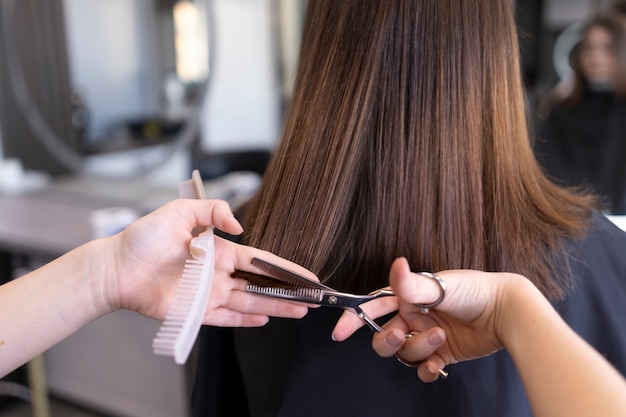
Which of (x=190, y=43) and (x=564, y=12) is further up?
(x=564, y=12)

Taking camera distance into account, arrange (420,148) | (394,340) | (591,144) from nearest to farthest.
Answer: (394,340), (420,148), (591,144)

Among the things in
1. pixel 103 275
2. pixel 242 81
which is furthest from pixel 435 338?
pixel 242 81

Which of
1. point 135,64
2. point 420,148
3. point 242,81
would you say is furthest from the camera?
point 242,81

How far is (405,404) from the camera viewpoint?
2.30 feet

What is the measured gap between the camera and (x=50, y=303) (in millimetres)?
610

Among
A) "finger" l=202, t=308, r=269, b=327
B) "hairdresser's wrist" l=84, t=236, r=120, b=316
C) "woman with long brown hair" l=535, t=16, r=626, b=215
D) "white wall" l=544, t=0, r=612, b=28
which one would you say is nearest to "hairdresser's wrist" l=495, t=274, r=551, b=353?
"finger" l=202, t=308, r=269, b=327

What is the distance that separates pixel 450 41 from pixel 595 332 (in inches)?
15.5

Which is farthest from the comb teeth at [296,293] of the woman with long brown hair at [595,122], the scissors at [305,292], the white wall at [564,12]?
the white wall at [564,12]

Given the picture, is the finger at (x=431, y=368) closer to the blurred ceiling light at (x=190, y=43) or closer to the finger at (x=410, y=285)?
the finger at (x=410, y=285)

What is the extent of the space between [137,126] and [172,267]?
173cm

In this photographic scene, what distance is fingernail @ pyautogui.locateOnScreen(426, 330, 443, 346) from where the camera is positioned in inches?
22.3

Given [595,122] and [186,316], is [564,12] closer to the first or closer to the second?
[595,122]

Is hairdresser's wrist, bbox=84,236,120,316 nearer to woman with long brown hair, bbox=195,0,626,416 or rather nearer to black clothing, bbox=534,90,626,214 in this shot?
woman with long brown hair, bbox=195,0,626,416

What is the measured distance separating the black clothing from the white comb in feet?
5.30
